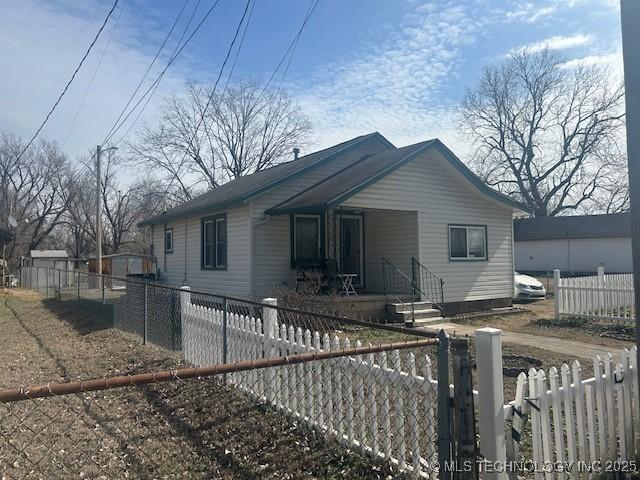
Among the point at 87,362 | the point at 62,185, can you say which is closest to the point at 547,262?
the point at 87,362

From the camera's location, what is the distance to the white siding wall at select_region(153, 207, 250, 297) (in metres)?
13.0

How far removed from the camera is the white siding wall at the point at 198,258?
1298 cm

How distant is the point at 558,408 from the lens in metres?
3.16

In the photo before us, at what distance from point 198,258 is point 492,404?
1381cm

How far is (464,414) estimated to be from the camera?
2.64 meters

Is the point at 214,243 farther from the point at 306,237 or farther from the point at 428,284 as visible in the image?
the point at 428,284

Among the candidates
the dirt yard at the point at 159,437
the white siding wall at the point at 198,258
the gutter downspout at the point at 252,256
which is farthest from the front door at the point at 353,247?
the dirt yard at the point at 159,437

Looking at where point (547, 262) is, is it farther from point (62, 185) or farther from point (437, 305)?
point (62, 185)

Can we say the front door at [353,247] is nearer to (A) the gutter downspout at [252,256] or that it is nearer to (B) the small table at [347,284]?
(B) the small table at [347,284]

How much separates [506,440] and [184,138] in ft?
142

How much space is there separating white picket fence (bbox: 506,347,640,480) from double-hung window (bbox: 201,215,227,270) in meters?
11.5

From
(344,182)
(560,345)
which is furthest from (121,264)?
(560,345)

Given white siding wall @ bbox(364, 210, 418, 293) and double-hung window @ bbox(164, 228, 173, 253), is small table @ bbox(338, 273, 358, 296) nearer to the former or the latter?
white siding wall @ bbox(364, 210, 418, 293)

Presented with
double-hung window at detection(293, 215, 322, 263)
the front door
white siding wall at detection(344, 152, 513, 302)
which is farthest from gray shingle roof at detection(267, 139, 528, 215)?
the front door
